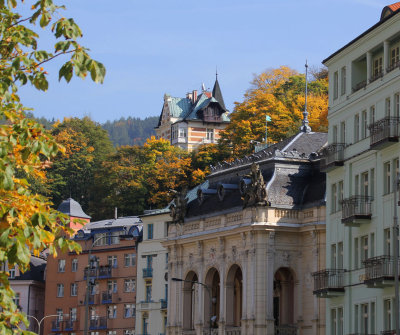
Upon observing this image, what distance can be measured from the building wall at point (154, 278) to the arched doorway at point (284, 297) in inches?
966

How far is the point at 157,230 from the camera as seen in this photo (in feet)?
352

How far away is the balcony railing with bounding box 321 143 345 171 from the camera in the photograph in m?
58.8

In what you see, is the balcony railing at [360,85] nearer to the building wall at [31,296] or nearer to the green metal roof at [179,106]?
the building wall at [31,296]

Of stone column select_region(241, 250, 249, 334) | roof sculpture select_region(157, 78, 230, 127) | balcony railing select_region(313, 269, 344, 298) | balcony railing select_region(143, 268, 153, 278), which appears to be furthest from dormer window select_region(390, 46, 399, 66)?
roof sculpture select_region(157, 78, 230, 127)

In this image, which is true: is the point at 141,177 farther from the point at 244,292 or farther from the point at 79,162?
the point at 244,292

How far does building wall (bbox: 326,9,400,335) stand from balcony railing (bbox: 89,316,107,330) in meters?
56.4

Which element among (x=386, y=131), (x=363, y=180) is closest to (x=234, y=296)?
(x=363, y=180)

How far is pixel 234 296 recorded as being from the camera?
82125 mm

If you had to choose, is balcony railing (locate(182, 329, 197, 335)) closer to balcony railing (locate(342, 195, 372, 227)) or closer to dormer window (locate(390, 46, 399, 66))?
balcony railing (locate(342, 195, 372, 227))

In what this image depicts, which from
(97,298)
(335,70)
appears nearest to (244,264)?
(335,70)

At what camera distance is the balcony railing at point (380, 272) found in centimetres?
5016

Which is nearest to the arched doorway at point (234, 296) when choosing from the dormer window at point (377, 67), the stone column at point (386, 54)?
the dormer window at point (377, 67)

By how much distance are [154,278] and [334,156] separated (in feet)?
162

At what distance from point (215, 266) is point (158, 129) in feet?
377
